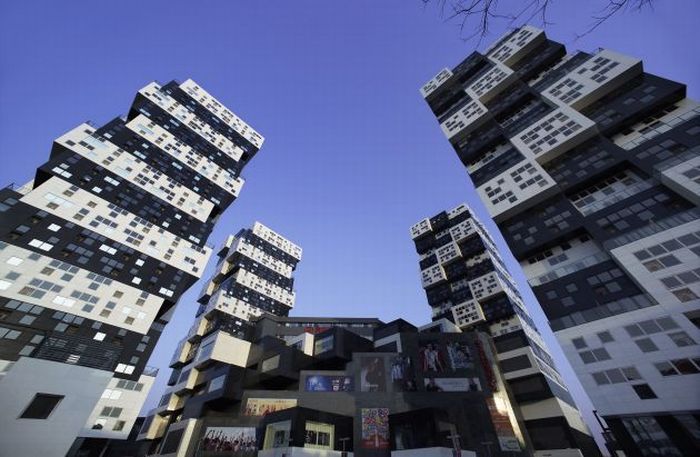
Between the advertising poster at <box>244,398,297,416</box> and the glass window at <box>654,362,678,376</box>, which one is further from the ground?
the advertising poster at <box>244,398,297,416</box>

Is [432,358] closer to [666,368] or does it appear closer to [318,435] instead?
[318,435]

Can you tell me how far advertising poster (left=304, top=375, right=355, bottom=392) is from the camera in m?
45.8

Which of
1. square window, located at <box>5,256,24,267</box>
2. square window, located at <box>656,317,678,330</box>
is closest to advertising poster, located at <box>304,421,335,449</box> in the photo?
square window, located at <box>656,317,678,330</box>

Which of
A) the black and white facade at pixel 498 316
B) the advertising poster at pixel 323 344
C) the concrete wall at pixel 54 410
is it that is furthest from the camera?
the advertising poster at pixel 323 344

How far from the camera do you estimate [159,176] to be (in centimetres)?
7438

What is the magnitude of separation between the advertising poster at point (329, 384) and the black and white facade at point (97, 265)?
2518 cm

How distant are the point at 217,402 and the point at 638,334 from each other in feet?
191

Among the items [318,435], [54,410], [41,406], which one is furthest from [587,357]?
[41,406]

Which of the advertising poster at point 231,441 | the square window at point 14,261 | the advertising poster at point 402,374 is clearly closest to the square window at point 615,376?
the advertising poster at point 402,374

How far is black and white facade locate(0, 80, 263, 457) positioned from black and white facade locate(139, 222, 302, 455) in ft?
37.6

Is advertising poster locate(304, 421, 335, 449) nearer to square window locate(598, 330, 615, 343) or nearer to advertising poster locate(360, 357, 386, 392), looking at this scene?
advertising poster locate(360, 357, 386, 392)

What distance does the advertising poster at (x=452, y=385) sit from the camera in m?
43.4

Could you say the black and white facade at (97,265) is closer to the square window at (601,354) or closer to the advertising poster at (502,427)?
the advertising poster at (502,427)

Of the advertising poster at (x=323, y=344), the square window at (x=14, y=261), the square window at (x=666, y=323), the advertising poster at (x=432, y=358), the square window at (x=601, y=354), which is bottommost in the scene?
the square window at (x=601, y=354)
